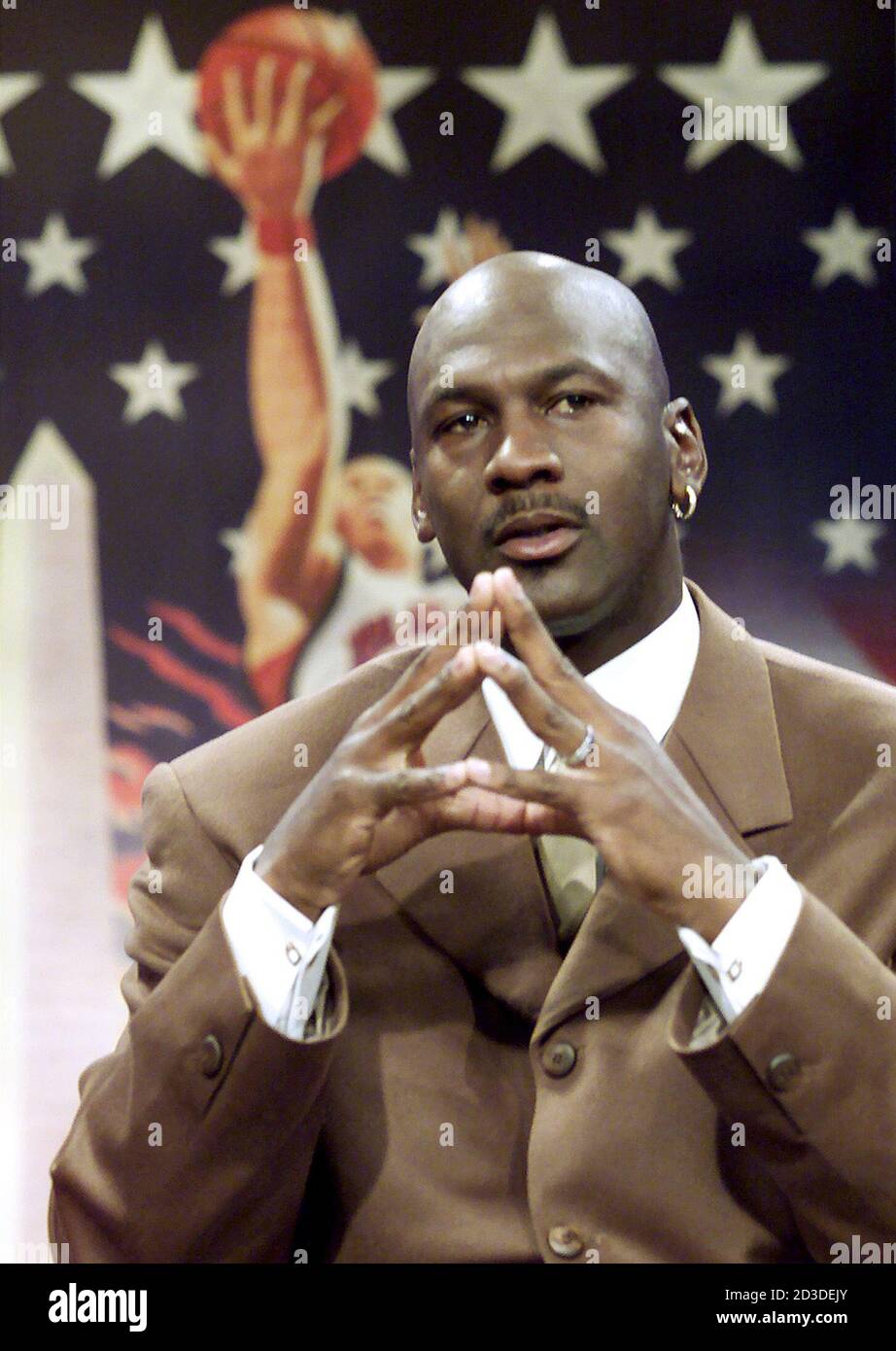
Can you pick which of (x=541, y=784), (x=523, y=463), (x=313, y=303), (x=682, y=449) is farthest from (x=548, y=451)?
(x=313, y=303)

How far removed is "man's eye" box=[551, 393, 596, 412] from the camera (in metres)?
1.65

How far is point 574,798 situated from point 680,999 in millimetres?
187

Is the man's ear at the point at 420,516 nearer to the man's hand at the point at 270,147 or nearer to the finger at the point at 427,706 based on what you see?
the finger at the point at 427,706

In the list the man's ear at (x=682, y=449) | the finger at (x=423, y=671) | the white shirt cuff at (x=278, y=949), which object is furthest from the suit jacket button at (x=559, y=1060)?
the man's ear at (x=682, y=449)

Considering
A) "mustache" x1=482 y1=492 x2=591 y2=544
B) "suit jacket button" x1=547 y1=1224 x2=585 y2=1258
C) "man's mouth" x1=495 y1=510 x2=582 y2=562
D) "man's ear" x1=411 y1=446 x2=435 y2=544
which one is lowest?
"suit jacket button" x1=547 y1=1224 x2=585 y2=1258

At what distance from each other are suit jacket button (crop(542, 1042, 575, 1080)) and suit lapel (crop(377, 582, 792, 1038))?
23mm

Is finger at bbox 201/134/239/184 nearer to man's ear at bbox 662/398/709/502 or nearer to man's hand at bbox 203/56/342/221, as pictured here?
man's hand at bbox 203/56/342/221

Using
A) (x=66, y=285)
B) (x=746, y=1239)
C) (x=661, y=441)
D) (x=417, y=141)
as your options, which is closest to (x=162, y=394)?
(x=66, y=285)

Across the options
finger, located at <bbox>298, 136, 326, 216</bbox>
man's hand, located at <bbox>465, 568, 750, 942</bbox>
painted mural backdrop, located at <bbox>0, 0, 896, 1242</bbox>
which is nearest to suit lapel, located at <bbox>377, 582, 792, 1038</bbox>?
man's hand, located at <bbox>465, 568, 750, 942</bbox>

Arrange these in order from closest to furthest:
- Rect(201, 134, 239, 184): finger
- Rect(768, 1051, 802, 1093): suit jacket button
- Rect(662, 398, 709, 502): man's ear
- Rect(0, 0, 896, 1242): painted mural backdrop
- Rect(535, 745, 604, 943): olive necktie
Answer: Rect(768, 1051, 802, 1093): suit jacket button → Rect(535, 745, 604, 943): olive necktie → Rect(662, 398, 709, 502): man's ear → Rect(0, 0, 896, 1242): painted mural backdrop → Rect(201, 134, 239, 184): finger

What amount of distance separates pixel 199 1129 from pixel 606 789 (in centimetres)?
46

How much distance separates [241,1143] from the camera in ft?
4.86

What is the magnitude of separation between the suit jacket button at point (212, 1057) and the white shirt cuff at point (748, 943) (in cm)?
40

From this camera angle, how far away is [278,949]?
1464 millimetres
